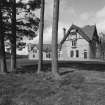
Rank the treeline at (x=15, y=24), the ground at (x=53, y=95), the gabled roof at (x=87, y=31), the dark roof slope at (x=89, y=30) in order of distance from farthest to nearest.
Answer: the dark roof slope at (x=89, y=30), the gabled roof at (x=87, y=31), the treeline at (x=15, y=24), the ground at (x=53, y=95)

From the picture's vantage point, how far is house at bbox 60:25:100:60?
38.2m

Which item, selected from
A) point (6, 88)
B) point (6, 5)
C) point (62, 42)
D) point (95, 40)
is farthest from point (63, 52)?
point (6, 88)

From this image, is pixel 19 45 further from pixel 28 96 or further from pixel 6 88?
pixel 28 96

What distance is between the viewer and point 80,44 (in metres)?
39.2

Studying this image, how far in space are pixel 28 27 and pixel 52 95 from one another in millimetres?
8862

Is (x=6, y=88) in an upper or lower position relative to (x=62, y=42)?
lower

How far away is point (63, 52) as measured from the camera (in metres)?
42.4

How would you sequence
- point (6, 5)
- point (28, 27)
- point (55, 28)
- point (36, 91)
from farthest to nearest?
point (28, 27) < point (6, 5) < point (55, 28) < point (36, 91)

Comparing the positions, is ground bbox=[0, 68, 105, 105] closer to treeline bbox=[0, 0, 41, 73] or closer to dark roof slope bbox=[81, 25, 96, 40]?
treeline bbox=[0, 0, 41, 73]

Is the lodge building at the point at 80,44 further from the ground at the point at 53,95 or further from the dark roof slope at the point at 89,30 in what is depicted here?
the ground at the point at 53,95

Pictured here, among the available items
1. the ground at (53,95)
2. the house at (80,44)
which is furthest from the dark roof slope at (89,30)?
the ground at (53,95)

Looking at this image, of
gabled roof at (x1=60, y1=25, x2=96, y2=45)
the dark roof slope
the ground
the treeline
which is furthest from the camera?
the dark roof slope

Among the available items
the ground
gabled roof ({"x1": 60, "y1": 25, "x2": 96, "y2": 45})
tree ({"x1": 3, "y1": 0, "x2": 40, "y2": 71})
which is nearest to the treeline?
tree ({"x1": 3, "y1": 0, "x2": 40, "y2": 71})

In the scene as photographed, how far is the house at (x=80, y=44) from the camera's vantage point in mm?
38156
